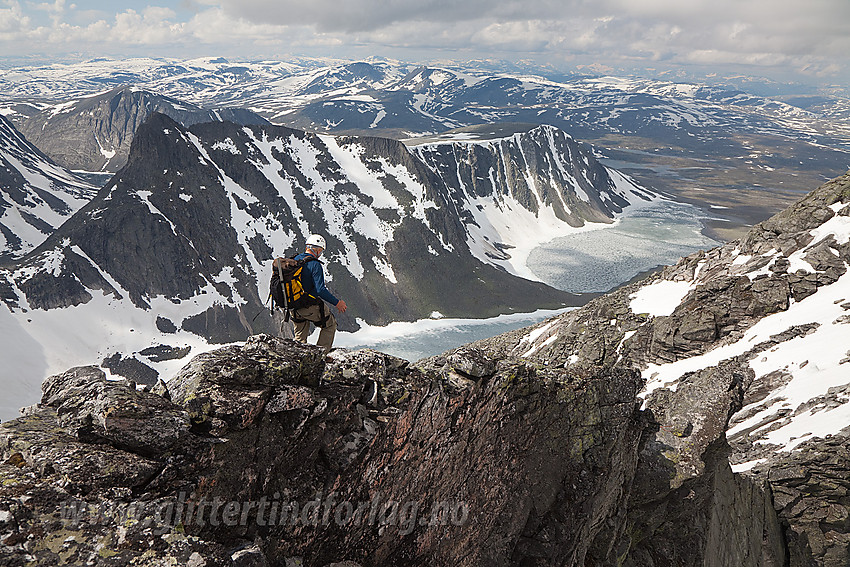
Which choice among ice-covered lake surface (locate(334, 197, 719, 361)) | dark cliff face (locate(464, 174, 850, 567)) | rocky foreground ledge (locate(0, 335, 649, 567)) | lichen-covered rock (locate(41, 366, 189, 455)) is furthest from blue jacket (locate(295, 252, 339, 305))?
ice-covered lake surface (locate(334, 197, 719, 361))

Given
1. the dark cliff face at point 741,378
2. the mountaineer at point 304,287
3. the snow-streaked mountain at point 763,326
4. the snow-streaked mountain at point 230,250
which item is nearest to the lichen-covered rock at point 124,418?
the mountaineer at point 304,287

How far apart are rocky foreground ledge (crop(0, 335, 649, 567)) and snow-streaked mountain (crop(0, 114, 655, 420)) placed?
11236cm

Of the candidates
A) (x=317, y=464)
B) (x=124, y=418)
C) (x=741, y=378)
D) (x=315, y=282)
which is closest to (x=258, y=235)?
(x=315, y=282)

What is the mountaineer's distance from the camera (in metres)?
12.9

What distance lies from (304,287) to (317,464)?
5030mm

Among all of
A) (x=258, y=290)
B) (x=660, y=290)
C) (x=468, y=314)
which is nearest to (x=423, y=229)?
(x=468, y=314)

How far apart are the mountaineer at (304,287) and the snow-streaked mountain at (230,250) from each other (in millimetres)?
109177

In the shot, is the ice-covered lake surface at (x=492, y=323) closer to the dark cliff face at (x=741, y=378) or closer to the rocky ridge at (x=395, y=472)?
the dark cliff face at (x=741, y=378)

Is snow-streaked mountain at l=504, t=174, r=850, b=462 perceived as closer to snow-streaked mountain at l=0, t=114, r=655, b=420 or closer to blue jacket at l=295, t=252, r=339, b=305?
blue jacket at l=295, t=252, r=339, b=305

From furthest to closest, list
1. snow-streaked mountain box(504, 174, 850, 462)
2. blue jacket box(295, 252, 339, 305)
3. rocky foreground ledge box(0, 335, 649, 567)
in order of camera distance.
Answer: snow-streaked mountain box(504, 174, 850, 462)
blue jacket box(295, 252, 339, 305)
rocky foreground ledge box(0, 335, 649, 567)

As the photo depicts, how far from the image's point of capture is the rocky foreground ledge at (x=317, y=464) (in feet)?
22.9

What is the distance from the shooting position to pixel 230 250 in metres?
140

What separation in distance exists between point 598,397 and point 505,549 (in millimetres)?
4897

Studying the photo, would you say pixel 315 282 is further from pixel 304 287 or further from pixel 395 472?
pixel 395 472
